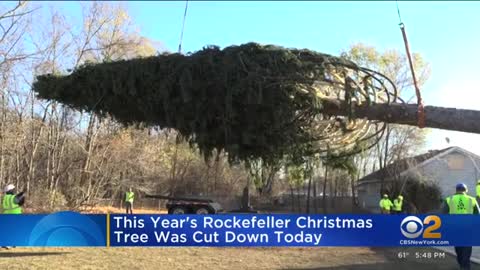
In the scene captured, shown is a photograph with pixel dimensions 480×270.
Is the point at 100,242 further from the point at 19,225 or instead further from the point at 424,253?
the point at 424,253

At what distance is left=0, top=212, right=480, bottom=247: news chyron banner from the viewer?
9539 millimetres

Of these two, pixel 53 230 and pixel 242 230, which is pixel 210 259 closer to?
pixel 242 230

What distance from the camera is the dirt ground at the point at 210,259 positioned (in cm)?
1226

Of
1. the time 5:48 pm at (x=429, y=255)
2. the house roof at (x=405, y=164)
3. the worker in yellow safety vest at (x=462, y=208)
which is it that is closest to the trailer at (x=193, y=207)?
the house roof at (x=405, y=164)

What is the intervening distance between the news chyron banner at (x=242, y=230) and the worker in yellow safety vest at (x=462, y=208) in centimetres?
97

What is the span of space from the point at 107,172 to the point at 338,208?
88.3 ft

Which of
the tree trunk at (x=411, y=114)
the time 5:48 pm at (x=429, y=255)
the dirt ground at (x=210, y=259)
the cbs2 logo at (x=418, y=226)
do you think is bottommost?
the dirt ground at (x=210, y=259)

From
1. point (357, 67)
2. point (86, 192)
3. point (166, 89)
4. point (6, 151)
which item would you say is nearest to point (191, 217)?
point (166, 89)

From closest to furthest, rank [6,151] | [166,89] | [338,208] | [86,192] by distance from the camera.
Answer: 1. [166,89]
2. [6,151]
3. [86,192]
4. [338,208]

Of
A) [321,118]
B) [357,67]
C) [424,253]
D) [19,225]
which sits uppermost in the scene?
[357,67]

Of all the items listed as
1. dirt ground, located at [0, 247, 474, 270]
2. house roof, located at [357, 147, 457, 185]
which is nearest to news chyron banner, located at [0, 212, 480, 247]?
dirt ground, located at [0, 247, 474, 270]

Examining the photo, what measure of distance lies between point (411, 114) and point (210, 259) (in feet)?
22.1

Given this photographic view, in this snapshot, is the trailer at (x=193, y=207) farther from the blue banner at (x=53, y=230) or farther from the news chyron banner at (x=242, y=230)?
the news chyron banner at (x=242, y=230)

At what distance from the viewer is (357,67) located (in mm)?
8844
